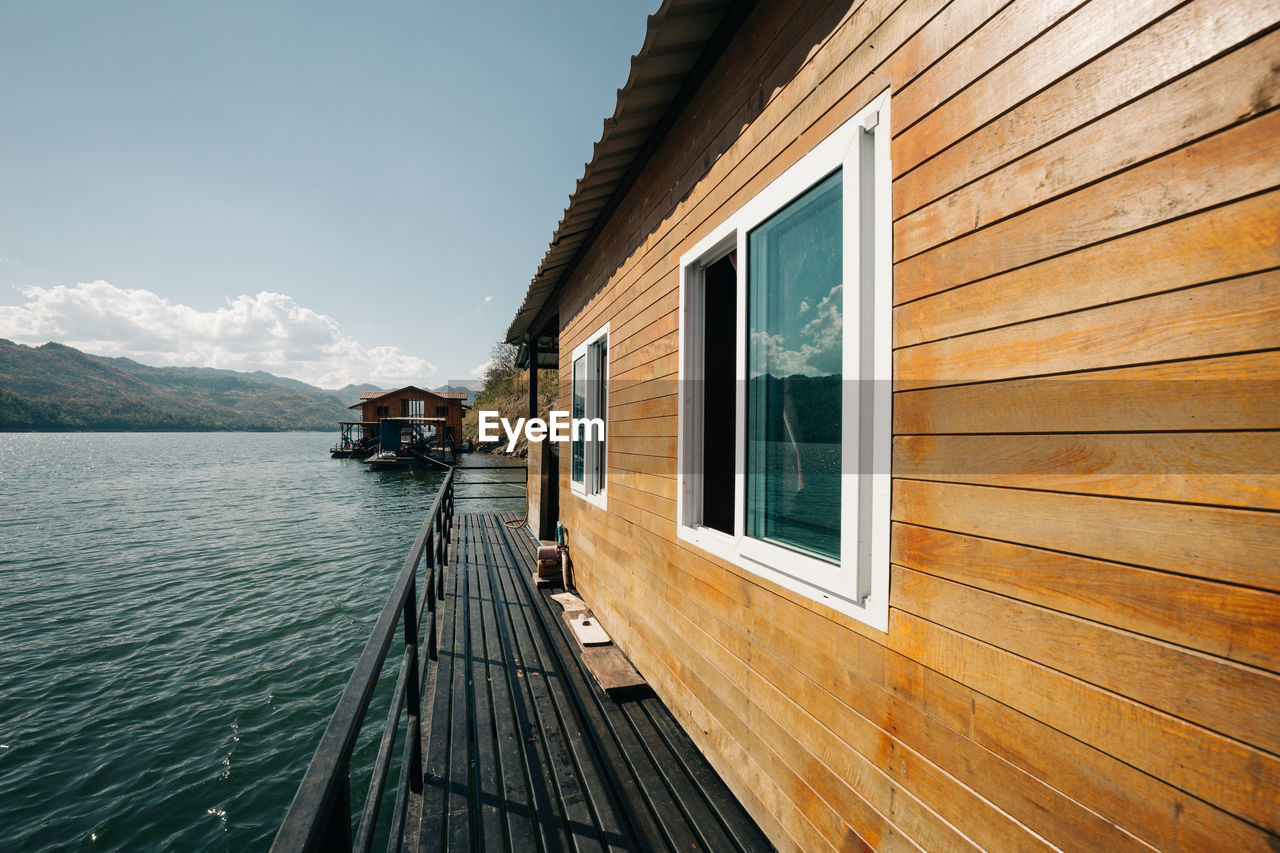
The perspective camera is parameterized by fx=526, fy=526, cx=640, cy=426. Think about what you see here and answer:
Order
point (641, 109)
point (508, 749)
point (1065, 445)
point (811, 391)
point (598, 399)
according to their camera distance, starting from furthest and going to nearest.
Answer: point (598, 399) → point (641, 109) → point (508, 749) → point (811, 391) → point (1065, 445)

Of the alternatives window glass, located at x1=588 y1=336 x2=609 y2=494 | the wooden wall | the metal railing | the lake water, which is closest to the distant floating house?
the lake water

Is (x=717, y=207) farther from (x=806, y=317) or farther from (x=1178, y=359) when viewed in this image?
(x=1178, y=359)

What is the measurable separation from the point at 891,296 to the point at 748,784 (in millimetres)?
1851

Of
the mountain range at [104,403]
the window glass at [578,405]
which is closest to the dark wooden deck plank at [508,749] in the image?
the window glass at [578,405]

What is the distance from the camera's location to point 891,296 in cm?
141

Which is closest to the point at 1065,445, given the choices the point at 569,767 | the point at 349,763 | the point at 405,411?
the point at 349,763

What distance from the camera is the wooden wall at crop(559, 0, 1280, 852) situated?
2.60 feet

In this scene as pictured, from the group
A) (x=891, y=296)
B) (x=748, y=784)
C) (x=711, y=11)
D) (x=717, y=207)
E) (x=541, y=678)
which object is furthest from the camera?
(x=541, y=678)

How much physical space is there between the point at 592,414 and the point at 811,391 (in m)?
2.96

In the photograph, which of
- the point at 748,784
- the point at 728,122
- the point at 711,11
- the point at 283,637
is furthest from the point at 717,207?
the point at 283,637

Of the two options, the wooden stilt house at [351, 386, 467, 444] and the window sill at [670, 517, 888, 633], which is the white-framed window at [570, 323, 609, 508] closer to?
the window sill at [670, 517, 888, 633]

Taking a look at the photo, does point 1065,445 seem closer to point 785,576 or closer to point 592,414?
point 785,576

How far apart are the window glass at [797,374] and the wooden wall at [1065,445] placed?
0.81 ft

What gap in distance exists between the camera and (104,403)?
122 meters
